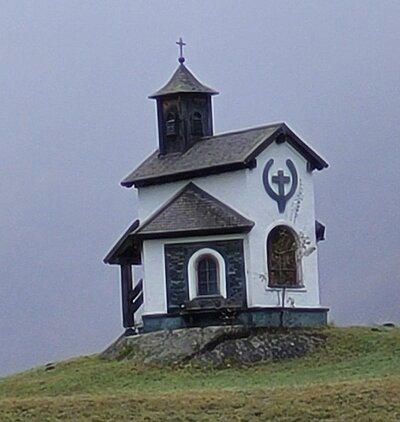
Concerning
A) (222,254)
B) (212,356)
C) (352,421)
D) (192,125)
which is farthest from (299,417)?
(192,125)

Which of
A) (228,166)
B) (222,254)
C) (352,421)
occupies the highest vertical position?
(228,166)

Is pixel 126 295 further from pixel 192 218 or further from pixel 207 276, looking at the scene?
pixel 192 218

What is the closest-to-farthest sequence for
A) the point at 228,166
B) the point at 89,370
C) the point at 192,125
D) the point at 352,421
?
1. the point at 352,421
2. the point at 89,370
3. the point at 228,166
4. the point at 192,125

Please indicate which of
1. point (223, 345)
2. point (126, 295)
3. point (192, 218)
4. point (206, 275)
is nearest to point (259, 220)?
point (192, 218)

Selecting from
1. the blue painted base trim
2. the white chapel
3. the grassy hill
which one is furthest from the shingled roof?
the grassy hill

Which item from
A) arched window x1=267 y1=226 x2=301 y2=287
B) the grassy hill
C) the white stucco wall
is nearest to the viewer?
the grassy hill

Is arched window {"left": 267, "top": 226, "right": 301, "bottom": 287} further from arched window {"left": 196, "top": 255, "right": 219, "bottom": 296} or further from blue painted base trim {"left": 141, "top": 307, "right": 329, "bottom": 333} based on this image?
arched window {"left": 196, "top": 255, "right": 219, "bottom": 296}

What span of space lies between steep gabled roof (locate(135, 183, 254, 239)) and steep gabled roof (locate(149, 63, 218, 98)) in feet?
9.01

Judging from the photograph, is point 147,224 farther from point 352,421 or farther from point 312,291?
point 352,421

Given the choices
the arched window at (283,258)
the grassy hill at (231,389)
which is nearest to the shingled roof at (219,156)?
the arched window at (283,258)

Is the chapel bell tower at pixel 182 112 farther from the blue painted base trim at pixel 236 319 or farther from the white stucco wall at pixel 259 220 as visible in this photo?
the blue painted base trim at pixel 236 319

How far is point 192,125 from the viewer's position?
34250mm

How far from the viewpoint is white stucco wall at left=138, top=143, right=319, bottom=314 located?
3172 cm

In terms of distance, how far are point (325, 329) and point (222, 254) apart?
3175mm
